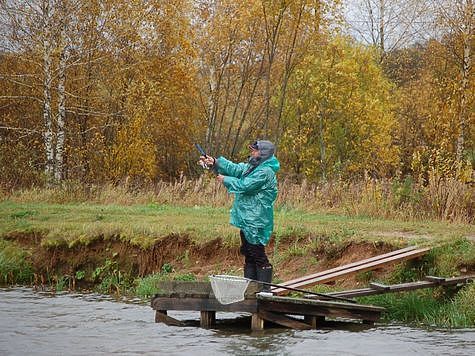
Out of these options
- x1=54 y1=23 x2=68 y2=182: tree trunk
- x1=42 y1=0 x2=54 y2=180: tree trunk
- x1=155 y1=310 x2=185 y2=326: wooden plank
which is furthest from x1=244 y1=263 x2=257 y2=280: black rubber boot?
x1=54 y1=23 x2=68 y2=182: tree trunk

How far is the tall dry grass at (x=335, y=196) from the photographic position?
52.0 feet

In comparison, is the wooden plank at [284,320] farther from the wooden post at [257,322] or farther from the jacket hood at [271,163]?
the jacket hood at [271,163]

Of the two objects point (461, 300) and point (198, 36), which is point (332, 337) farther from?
point (198, 36)

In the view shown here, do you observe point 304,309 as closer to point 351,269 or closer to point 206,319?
point 206,319

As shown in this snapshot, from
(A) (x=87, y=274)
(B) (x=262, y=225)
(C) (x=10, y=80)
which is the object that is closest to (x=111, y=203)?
(A) (x=87, y=274)

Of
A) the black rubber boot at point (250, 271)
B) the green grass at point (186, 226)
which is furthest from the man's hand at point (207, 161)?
the green grass at point (186, 226)

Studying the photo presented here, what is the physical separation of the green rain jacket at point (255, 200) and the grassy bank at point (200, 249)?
2.04 meters

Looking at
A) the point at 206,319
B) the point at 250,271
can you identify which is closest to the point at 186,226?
the point at 250,271

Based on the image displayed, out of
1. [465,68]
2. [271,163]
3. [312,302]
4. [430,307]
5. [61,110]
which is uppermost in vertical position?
[465,68]

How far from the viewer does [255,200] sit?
10.3 metres

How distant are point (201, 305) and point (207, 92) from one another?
78.9 feet

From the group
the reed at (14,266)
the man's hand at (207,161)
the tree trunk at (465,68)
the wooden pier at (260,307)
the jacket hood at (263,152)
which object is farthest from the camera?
the tree trunk at (465,68)

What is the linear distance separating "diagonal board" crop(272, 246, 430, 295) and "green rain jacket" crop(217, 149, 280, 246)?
784mm

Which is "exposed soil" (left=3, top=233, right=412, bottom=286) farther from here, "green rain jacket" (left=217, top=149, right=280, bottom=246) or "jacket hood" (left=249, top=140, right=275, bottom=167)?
"jacket hood" (left=249, top=140, right=275, bottom=167)
